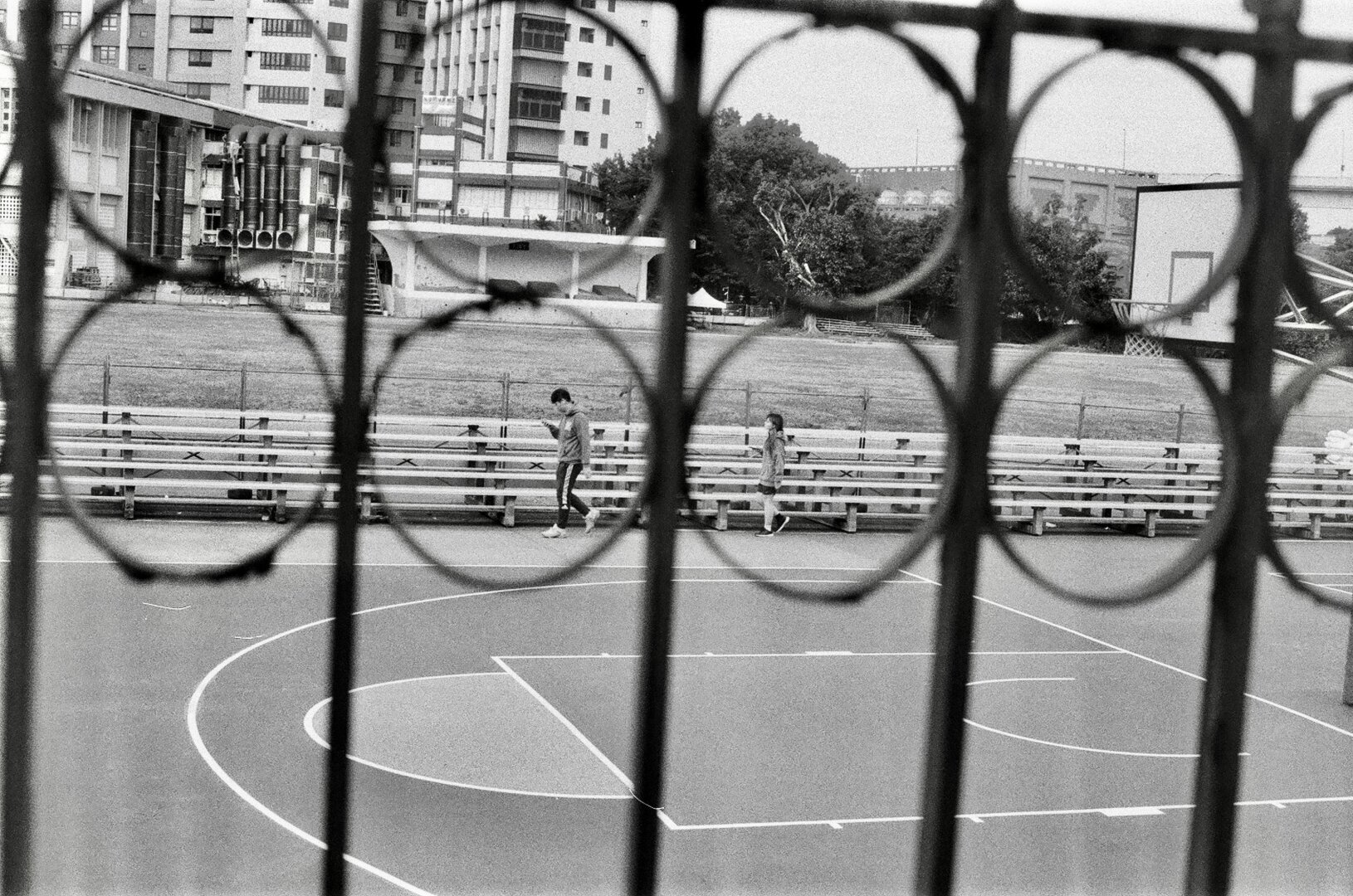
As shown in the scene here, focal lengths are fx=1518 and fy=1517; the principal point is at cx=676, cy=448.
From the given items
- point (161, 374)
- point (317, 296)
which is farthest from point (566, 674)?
point (161, 374)

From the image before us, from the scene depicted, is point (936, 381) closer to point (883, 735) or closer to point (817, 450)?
point (883, 735)

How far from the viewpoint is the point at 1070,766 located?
7449 mm

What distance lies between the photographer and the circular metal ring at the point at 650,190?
1.05 m

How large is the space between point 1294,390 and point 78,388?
22181 millimetres

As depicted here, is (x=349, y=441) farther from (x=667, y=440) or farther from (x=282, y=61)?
(x=282, y=61)

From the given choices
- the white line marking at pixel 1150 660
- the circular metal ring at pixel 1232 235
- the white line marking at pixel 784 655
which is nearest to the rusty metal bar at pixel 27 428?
the circular metal ring at pixel 1232 235

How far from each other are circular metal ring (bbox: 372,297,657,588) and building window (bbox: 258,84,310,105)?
820mm

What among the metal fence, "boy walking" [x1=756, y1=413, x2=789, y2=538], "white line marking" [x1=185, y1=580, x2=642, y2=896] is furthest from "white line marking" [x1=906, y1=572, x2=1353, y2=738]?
the metal fence

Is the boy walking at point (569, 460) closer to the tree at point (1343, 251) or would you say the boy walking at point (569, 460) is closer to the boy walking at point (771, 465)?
the boy walking at point (771, 465)

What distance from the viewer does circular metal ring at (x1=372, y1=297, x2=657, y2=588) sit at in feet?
3.40

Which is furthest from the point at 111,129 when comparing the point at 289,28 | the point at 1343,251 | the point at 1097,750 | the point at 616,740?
the point at 1097,750

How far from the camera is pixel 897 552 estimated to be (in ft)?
3.74

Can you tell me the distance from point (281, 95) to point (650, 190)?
1.22 meters

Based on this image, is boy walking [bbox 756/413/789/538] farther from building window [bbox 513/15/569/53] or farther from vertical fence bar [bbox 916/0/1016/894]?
vertical fence bar [bbox 916/0/1016/894]
